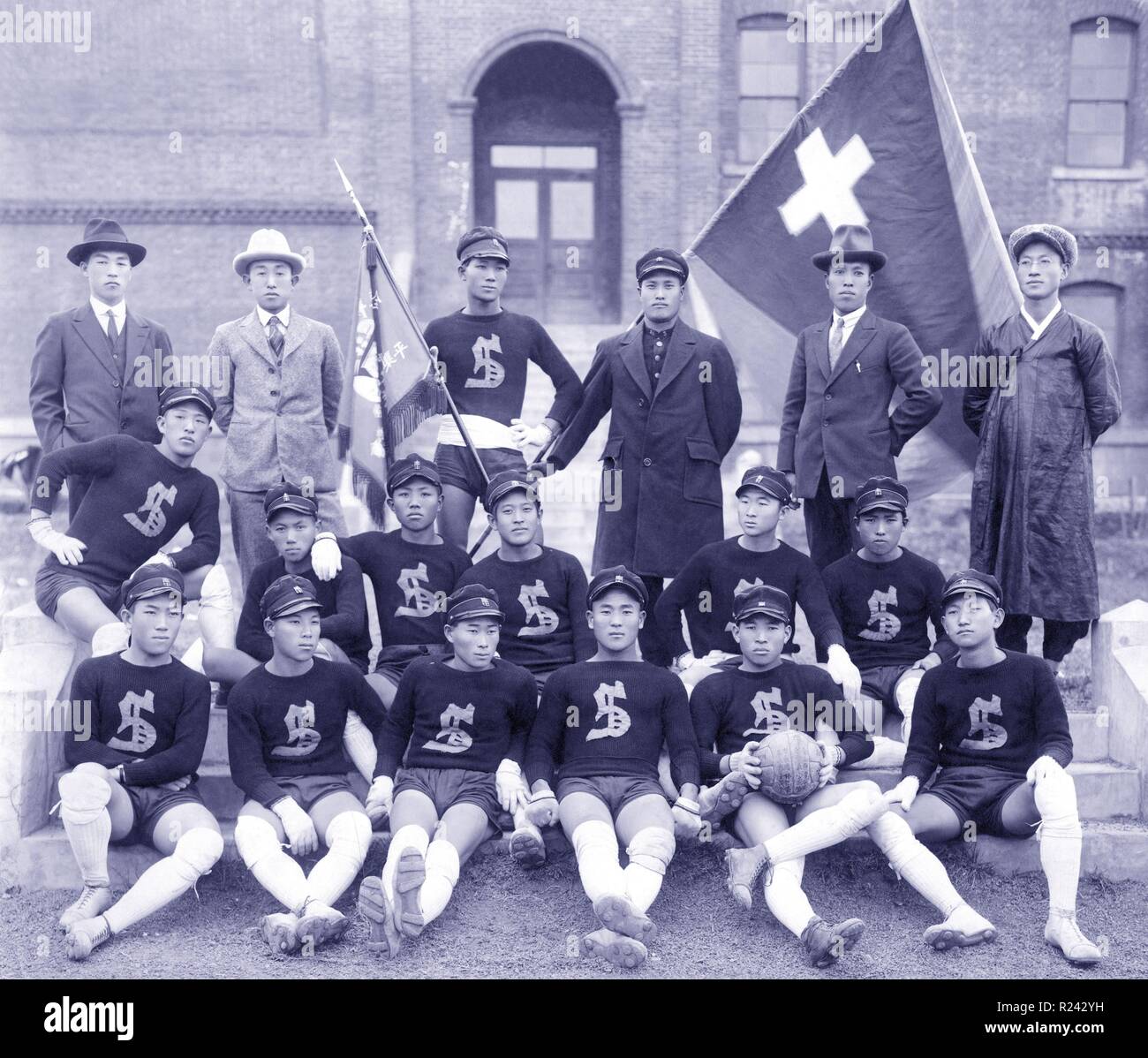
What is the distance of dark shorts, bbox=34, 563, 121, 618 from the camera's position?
5.65 m

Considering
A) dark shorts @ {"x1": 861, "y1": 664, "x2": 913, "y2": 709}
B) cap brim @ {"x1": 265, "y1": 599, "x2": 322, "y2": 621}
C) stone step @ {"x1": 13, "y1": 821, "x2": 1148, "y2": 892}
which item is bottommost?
stone step @ {"x1": 13, "y1": 821, "x2": 1148, "y2": 892}

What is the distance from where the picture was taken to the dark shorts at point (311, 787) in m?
5.02

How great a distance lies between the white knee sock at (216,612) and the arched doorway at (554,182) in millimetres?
12223

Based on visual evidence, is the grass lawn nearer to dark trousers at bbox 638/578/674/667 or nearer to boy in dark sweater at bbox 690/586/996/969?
boy in dark sweater at bbox 690/586/996/969

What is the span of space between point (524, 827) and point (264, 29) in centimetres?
1408

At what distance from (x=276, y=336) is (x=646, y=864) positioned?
322 centimetres

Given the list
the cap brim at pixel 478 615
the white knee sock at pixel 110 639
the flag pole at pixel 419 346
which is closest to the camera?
the cap brim at pixel 478 615

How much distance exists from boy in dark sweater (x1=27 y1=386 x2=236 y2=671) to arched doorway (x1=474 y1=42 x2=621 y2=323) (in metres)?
11.9

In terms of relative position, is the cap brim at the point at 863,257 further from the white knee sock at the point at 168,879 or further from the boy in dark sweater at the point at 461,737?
the white knee sock at the point at 168,879

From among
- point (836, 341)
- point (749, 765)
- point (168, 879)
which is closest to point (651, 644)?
point (749, 765)

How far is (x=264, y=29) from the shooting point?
52.7 ft

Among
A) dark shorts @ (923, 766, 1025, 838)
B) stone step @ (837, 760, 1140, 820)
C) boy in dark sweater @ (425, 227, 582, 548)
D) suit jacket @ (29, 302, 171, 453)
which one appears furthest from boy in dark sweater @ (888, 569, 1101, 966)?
suit jacket @ (29, 302, 171, 453)

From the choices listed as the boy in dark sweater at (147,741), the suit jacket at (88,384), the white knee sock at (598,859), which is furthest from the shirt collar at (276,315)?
the white knee sock at (598,859)

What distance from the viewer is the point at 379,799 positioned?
4781 millimetres
